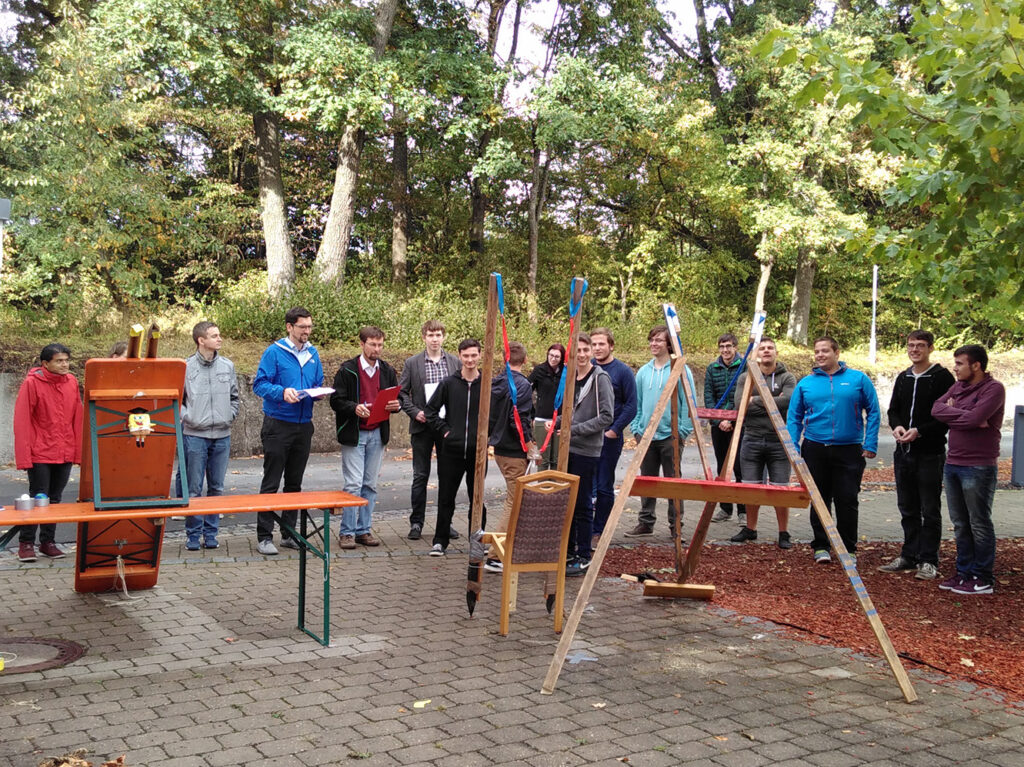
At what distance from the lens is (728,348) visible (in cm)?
1062

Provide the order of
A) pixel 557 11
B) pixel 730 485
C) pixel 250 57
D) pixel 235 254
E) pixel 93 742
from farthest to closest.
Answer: pixel 557 11, pixel 235 254, pixel 250 57, pixel 730 485, pixel 93 742

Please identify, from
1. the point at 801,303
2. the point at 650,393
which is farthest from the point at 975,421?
the point at 801,303

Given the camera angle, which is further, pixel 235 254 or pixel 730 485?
pixel 235 254

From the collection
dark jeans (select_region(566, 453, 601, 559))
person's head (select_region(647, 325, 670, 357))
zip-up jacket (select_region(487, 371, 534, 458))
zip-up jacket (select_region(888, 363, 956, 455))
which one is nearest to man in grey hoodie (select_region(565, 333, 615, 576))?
dark jeans (select_region(566, 453, 601, 559))

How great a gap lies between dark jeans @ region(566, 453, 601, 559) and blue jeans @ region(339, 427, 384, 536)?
82.2 inches

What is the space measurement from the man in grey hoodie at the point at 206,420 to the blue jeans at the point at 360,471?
1.15m

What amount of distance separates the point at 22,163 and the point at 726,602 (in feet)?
63.6

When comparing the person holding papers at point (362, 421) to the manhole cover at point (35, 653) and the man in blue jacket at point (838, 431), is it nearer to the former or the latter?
the manhole cover at point (35, 653)

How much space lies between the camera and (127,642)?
620 cm

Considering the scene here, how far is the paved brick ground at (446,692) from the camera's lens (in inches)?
179

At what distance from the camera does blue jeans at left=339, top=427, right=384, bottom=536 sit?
9492mm

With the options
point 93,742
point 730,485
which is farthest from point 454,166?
point 93,742

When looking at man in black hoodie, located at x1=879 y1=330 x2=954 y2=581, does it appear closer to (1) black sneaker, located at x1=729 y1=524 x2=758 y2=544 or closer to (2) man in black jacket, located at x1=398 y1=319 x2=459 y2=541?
(1) black sneaker, located at x1=729 y1=524 x2=758 y2=544

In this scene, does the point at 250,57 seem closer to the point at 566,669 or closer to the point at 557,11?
the point at 557,11
